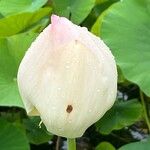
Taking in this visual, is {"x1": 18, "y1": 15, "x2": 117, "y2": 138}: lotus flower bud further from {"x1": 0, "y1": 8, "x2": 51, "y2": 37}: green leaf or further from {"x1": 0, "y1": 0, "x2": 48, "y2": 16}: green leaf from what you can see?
{"x1": 0, "y1": 0, "x2": 48, "y2": 16}: green leaf

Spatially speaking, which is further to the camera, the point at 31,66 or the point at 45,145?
the point at 45,145

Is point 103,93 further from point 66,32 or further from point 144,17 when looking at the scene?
point 144,17

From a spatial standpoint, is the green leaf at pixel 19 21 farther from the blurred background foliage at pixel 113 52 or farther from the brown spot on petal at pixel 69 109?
the brown spot on petal at pixel 69 109

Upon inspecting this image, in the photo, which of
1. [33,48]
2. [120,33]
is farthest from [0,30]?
[33,48]

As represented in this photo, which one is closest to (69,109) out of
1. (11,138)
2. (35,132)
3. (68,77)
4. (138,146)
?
(68,77)

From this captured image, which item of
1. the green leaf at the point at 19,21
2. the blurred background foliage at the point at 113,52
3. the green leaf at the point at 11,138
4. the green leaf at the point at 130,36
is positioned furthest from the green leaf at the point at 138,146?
the green leaf at the point at 19,21

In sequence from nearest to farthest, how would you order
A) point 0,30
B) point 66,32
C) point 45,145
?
point 66,32 → point 0,30 → point 45,145
